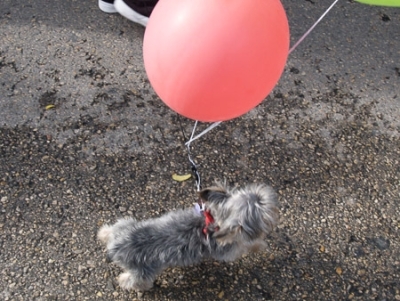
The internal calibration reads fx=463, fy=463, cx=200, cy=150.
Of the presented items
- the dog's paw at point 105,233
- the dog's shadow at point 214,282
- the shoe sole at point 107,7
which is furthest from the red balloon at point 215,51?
the shoe sole at point 107,7

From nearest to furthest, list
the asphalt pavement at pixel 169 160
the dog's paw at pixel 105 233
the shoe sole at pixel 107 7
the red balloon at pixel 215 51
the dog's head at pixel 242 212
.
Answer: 1. the red balloon at pixel 215 51
2. the dog's head at pixel 242 212
3. the dog's paw at pixel 105 233
4. the asphalt pavement at pixel 169 160
5. the shoe sole at pixel 107 7

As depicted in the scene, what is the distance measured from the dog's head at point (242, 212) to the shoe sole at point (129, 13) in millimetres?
2408

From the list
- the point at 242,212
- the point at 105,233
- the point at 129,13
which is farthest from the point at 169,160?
the point at 129,13

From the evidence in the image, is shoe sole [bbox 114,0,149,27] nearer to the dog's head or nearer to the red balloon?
the red balloon

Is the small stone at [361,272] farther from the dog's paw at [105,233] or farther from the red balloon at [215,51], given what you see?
the dog's paw at [105,233]

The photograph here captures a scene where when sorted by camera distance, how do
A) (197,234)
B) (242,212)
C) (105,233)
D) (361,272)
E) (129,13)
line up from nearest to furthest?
(242,212) → (197,234) → (105,233) → (361,272) → (129,13)

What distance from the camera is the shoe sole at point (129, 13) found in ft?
13.9

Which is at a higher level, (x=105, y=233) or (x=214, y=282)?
(x=105, y=233)

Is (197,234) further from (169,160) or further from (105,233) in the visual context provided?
(169,160)

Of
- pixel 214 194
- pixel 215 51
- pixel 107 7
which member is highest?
pixel 215 51

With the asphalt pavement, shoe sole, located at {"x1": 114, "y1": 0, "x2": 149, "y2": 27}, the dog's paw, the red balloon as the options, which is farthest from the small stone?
shoe sole, located at {"x1": 114, "y1": 0, "x2": 149, "y2": 27}

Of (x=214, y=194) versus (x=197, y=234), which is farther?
(x=197, y=234)

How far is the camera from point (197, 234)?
2.58 metres

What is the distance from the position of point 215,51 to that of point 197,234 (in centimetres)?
107
